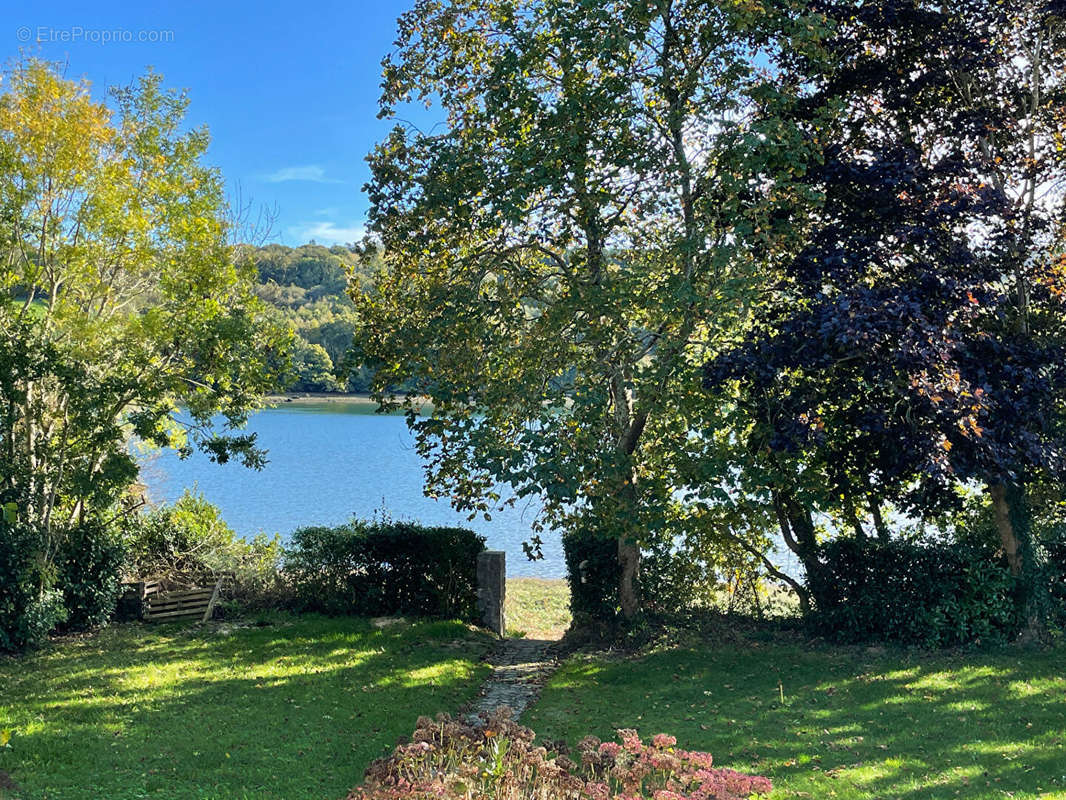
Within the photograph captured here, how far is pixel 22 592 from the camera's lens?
10836mm

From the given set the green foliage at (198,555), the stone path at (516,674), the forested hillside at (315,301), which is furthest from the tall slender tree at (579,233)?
the forested hillside at (315,301)

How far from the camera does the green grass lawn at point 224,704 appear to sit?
677cm

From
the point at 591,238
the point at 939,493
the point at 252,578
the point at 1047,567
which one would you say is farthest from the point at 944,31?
the point at 252,578

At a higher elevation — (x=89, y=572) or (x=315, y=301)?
(x=315, y=301)

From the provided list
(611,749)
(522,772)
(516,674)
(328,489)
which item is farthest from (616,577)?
(328,489)

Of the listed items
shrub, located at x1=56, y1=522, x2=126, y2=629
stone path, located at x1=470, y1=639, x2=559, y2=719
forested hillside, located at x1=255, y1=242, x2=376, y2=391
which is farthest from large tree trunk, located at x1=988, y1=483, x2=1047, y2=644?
forested hillside, located at x1=255, y1=242, x2=376, y2=391

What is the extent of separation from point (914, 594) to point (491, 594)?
6.43 meters

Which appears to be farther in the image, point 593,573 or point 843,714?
point 593,573

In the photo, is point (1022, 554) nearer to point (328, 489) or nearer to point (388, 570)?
point (388, 570)

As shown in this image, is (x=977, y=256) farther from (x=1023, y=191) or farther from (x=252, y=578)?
(x=252, y=578)

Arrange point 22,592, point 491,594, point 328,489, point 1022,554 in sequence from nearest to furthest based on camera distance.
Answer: point 1022,554 → point 22,592 → point 491,594 → point 328,489

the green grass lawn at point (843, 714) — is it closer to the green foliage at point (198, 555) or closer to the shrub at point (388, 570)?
the shrub at point (388, 570)

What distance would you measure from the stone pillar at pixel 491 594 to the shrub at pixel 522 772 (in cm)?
731

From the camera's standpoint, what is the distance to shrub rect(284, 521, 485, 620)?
1347 centimetres
